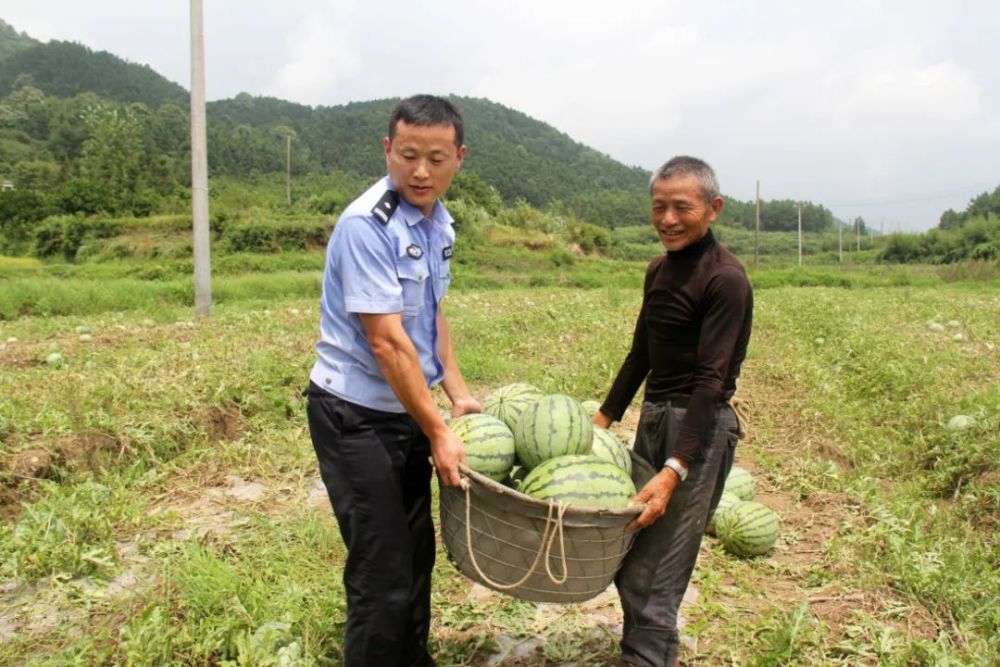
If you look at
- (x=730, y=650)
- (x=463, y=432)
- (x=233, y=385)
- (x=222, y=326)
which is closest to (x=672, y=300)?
(x=463, y=432)

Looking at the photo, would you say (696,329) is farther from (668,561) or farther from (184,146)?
(184,146)

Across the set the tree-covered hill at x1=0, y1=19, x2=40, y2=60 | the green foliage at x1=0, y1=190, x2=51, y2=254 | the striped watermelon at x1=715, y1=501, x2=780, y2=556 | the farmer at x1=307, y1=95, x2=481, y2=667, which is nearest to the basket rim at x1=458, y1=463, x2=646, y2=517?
the farmer at x1=307, y1=95, x2=481, y2=667

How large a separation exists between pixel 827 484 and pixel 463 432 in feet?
11.8

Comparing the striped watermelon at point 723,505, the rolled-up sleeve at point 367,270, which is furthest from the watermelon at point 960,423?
the rolled-up sleeve at point 367,270

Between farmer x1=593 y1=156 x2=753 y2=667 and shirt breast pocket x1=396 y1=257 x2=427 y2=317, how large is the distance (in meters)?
0.94

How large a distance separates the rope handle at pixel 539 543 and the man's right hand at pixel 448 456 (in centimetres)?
5

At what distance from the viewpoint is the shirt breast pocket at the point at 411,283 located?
8.22 ft

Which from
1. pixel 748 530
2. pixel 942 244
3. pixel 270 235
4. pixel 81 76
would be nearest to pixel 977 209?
pixel 942 244

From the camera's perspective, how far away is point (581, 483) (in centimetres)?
253

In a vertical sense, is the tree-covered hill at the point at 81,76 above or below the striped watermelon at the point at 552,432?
above

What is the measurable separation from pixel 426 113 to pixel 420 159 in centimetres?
15

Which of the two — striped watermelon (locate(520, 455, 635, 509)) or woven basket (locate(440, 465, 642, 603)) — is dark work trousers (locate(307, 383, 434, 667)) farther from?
striped watermelon (locate(520, 455, 635, 509))

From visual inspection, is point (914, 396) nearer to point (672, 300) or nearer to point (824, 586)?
point (824, 586)

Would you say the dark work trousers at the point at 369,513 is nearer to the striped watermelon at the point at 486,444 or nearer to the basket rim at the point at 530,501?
the striped watermelon at the point at 486,444
